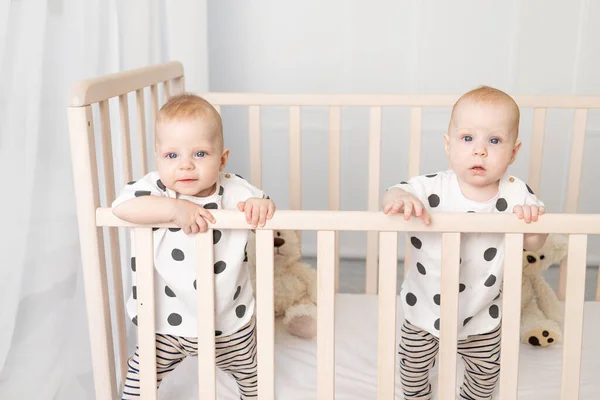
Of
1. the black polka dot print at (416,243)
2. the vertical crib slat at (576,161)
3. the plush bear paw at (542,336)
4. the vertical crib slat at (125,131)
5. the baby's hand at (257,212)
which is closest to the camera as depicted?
the baby's hand at (257,212)

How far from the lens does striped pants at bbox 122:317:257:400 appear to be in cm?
119

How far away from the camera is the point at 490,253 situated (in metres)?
1.19

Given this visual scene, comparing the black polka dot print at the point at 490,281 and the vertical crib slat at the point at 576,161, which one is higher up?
the vertical crib slat at the point at 576,161

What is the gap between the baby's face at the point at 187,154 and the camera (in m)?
1.12

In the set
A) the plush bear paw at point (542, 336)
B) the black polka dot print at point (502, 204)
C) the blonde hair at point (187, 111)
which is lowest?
the plush bear paw at point (542, 336)

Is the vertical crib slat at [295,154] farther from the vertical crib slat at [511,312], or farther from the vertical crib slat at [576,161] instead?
the vertical crib slat at [511,312]

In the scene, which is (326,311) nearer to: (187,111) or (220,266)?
(220,266)

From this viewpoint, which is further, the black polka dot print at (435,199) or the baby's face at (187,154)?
the black polka dot print at (435,199)

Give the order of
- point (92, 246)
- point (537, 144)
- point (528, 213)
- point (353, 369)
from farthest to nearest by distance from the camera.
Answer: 1. point (537, 144)
2. point (353, 369)
3. point (92, 246)
4. point (528, 213)

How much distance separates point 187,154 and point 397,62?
1.59 metres

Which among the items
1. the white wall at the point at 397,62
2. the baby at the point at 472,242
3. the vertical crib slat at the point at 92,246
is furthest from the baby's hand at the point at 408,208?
the white wall at the point at 397,62

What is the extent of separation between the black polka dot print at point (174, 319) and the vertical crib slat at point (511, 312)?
1.68 feet

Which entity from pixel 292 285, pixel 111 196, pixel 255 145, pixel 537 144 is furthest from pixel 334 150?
pixel 111 196

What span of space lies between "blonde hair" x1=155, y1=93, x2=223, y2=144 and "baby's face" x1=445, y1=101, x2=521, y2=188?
409 mm
